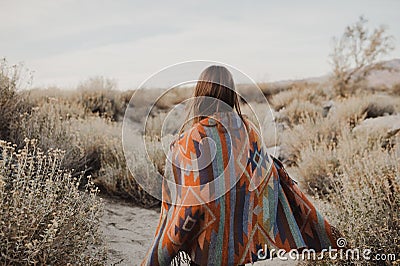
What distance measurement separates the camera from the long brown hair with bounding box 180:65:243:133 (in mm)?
2705

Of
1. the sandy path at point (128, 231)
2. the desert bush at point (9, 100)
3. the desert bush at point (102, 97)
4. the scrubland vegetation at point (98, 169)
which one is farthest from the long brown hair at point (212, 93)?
the desert bush at point (102, 97)

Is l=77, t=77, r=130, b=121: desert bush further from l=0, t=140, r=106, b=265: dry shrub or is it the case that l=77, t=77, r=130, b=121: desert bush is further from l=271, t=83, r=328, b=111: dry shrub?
l=0, t=140, r=106, b=265: dry shrub

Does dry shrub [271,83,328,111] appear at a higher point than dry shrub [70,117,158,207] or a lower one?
higher

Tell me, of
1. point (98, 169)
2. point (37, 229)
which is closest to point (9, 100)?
point (98, 169)

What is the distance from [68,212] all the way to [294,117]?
7969 millimetres

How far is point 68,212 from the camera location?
2.95m

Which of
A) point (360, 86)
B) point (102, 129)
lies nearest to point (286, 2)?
point (102, 129)

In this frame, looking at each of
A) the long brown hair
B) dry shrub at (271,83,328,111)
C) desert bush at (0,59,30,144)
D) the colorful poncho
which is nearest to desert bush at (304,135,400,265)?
the colorful poncho

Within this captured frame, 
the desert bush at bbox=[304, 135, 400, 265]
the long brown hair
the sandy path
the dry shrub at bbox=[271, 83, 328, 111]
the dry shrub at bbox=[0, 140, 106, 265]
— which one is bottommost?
the sandy path

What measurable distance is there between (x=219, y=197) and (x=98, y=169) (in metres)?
3.58

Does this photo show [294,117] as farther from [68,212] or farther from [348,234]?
[68,212]

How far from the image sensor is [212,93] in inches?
107

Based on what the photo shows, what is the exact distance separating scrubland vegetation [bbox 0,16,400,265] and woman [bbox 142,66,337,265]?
66cm

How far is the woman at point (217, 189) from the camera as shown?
8.77 feet
